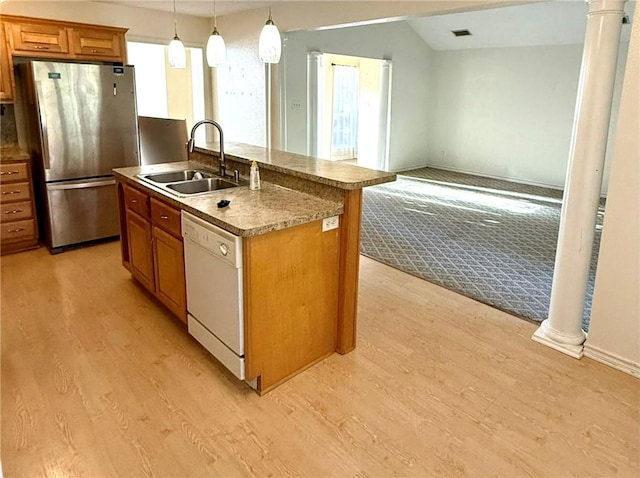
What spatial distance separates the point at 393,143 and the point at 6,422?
7528 millimetres

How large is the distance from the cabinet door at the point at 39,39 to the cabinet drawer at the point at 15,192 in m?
1.18

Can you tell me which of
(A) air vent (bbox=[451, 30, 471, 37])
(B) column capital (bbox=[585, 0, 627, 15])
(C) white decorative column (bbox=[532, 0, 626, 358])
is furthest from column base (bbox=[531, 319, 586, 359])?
(A) air vent (bbox=[451, 30, 471, 37])

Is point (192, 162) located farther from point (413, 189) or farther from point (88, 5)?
point (413, 189)

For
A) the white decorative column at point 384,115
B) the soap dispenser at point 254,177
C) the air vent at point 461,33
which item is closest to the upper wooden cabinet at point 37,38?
the soap dispenser at point 254,177

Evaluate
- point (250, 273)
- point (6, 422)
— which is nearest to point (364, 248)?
point (250, 273)

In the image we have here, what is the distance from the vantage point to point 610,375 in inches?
100

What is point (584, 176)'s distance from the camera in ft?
8.46

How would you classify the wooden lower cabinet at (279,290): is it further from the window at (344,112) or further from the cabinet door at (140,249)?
the window at (344,112)

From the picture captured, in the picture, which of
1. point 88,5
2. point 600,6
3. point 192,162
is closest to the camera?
point 600,6

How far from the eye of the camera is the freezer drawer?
418 cm

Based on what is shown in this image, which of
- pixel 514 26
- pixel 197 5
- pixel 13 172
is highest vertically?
pixel 514 26

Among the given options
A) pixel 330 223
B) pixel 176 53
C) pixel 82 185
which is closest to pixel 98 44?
pixel 82 185

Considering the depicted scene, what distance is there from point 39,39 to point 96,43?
1.56ft

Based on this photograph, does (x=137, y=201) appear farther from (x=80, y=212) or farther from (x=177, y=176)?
(x=80, y=212)
